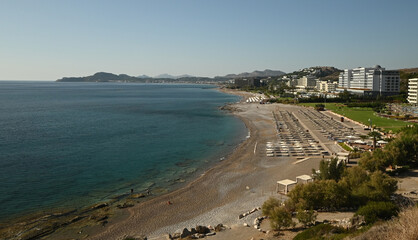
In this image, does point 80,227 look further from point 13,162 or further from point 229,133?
point 229,133

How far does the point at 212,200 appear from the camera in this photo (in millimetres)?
23031

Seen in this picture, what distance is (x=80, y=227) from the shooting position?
19.3 m

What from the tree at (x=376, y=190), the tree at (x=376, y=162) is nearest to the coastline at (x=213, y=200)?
the tree at (x=376, y=162)

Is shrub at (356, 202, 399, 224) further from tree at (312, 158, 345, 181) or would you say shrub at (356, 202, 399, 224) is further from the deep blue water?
the deep blue water

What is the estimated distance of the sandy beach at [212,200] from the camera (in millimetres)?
18922

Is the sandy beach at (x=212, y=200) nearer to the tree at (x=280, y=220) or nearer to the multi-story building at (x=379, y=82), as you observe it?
the tree at (x=280, y=220)

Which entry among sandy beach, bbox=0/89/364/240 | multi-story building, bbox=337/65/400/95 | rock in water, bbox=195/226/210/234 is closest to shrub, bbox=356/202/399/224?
sandy beach, bbox=0/89/364/240

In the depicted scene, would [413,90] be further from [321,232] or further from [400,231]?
[400,231]

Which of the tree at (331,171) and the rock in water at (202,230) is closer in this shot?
the rock in water at (202,230)

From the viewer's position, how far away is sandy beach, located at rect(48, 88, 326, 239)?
1892cm

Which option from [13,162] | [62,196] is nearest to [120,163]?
[62,196]

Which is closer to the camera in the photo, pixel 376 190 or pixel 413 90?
pixel 376 190

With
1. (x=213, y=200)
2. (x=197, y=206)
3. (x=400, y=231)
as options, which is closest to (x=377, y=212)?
(x=400, y=231)

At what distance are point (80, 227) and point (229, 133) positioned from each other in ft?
111
